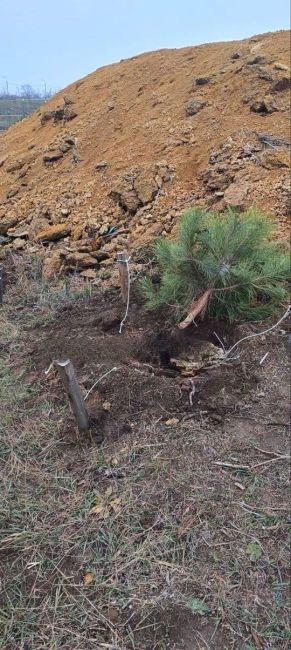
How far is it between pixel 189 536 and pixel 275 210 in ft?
8.54

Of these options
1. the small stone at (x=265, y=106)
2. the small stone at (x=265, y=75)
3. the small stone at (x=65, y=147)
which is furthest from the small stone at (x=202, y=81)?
the small stone at (x=65, y=147)

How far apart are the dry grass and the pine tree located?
2.37 ft

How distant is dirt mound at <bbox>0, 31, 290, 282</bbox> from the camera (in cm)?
375

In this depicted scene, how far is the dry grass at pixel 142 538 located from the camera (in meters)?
1.35

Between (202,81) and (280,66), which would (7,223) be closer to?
(202,81)

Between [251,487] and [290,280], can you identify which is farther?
[290,280]

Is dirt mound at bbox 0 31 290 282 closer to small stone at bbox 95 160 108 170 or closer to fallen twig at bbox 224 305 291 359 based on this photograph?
small stone at bbox 95 160 108 170

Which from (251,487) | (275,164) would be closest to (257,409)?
(251,487)

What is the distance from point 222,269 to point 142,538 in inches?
53.5

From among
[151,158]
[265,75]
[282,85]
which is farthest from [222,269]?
[265,75]

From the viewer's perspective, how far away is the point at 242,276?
2396mm

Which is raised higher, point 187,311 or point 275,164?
point 275,164

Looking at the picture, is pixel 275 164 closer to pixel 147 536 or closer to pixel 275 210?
pixel 275 210

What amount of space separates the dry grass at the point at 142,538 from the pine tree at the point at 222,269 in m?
0.72
